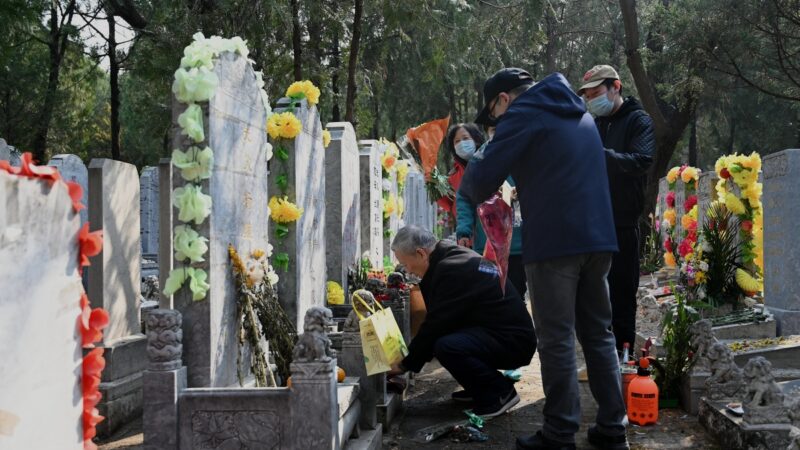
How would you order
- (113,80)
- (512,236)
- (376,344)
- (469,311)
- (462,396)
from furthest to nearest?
(113,80)
(512,236)
(462,396)
(469,311)
(376,344)

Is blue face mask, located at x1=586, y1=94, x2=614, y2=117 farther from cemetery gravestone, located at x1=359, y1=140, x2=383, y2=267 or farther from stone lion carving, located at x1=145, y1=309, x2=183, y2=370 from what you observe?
cemetery gravestone, located at x1=359, y1=140, x2=383, y2=267

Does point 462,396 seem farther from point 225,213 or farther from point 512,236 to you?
point 225,213

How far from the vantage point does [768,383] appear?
3.80m

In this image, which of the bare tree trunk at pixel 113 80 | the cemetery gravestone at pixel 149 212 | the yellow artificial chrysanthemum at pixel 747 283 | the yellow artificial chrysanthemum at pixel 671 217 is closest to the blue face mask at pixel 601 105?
the yellow artificial chrysanthemum at pixel 747 283

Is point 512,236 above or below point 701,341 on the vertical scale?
above

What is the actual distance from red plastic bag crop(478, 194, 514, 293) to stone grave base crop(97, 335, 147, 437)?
2.58 m

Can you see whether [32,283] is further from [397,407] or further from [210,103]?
[397,407]

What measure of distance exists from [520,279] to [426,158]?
16.9 feet

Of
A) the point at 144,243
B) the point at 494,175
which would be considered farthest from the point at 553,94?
the point at 144,243

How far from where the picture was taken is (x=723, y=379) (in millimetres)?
4520

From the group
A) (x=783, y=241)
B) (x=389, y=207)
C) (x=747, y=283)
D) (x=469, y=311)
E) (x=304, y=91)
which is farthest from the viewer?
(x=389, y=207)

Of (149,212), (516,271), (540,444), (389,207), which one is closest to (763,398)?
(540,444)

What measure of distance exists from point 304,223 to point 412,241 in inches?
56.8

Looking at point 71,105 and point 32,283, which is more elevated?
point 71,105
